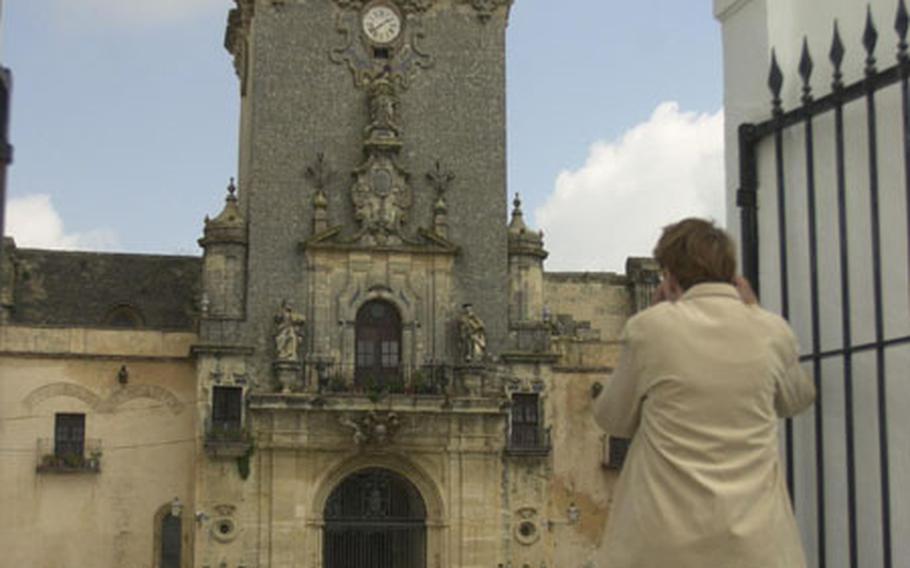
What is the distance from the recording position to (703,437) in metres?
5.30

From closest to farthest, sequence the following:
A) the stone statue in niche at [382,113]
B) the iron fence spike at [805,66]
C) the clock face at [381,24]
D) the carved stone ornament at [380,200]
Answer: the iron fence spike at [805,66] → the carved stone ornament at [380,200] → the stone statue in niche at [382,113] → the clock face at [381,24]

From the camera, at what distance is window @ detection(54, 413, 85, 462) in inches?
1296

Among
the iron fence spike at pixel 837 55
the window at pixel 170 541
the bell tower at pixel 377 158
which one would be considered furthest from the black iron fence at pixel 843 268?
the window at pixel 170 541

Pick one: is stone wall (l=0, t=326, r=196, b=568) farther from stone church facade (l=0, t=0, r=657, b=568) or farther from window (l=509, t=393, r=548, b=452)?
window (l=509, t=393, r=548, b=452)

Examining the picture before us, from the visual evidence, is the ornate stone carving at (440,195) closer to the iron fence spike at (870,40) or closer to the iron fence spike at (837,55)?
the iron fence spike at (837,55)

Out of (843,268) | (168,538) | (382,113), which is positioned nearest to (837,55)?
(843,268)

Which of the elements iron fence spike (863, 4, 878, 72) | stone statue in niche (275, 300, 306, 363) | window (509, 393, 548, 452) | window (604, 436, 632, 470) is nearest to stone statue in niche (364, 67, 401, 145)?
stone statue in niche (275, 300, 306, 363)

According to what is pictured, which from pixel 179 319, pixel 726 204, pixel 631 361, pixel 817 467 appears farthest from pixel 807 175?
pixel 179 319

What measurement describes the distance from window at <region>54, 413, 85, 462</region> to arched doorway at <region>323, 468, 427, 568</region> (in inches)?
210

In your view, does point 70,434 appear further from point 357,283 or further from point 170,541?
point 357,283

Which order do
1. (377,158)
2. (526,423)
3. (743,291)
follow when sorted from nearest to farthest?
(743,291)
(526,423)
(377,158)

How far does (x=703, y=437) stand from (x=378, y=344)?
28.6 meters

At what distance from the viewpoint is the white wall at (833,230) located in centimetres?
643

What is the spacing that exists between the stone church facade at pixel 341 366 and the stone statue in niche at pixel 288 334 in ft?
0.21
